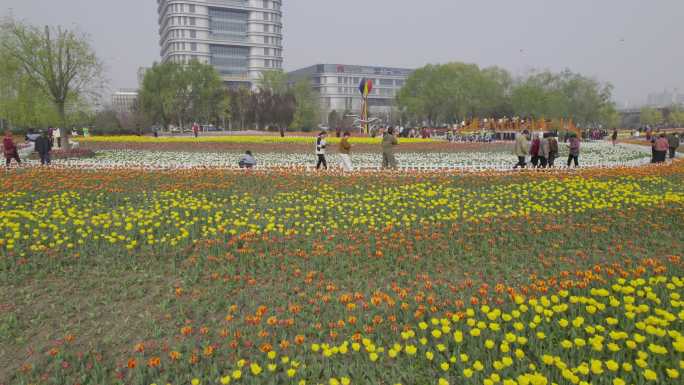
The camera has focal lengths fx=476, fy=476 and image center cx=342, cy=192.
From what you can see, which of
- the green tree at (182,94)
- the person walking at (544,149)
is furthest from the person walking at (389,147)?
the green tree at (182,94)

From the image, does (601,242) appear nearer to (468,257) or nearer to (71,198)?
(468,257)

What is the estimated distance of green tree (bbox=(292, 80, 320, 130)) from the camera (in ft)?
216

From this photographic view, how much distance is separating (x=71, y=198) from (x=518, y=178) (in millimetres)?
11142

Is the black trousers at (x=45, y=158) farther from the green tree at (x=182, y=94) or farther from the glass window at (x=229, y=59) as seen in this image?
the glass window at (x=229, y=59)

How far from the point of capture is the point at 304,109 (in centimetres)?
6750

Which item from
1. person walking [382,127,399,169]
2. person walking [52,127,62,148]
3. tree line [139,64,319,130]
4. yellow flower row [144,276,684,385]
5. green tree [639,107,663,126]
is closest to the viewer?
yellow flower row [144,276,684,385]

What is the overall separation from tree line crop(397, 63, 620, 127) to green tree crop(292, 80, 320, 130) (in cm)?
1798

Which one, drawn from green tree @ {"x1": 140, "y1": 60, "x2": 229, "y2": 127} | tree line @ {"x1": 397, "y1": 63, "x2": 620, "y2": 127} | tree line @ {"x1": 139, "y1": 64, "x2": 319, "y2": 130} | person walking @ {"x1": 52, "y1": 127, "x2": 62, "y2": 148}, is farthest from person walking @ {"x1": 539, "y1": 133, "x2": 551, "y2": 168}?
tree line @ {"x1": 397, "y1": 63, "x2": 620, "y2": 127}

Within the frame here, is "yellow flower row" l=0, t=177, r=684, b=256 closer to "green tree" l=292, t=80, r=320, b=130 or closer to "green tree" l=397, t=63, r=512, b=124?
"green tree" l=292, t=80, r=320, b=130

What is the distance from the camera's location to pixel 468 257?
282 inches

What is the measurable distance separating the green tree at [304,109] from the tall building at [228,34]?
115 ft

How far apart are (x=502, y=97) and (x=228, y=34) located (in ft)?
204

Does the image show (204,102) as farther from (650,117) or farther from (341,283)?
(650,117)

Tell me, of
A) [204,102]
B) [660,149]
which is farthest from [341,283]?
[204,102]
